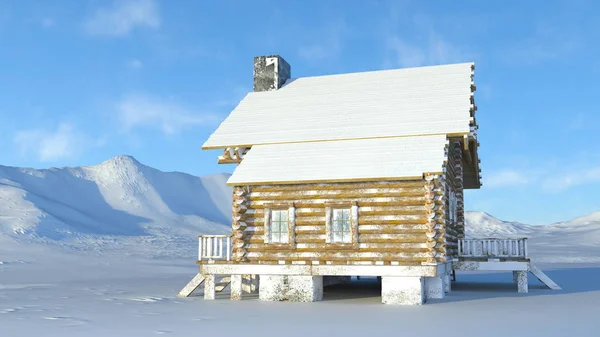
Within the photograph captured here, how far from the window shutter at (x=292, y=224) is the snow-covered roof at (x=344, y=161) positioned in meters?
0.99

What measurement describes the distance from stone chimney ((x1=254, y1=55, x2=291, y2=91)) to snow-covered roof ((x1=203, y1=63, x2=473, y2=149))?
0.41m

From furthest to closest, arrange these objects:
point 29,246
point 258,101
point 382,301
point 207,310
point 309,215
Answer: point 29,246 < point 258,101 < point 309,215 < point 382,301 < point 207,310

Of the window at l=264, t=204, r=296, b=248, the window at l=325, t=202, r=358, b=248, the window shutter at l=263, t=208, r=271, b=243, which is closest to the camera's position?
the window at l=325, t=202, r=358, b=248

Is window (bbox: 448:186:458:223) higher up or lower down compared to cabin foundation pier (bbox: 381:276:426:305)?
higher up

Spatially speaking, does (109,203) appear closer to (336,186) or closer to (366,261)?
(336,186)

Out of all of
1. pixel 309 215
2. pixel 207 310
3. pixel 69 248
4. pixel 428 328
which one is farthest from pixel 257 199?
pixel 69 248

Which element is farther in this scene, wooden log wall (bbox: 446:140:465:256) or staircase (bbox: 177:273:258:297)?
wooden log wall (bbox: 446:140:465:256)

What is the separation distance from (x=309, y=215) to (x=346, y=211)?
3.83ft

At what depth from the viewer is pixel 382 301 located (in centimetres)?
1814

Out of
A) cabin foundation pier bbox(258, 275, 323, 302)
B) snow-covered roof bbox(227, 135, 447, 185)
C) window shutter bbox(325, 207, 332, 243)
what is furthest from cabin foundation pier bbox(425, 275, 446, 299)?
snow-covered roof bbox(227, 135, 447, 185)

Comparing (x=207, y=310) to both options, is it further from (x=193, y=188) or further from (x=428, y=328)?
(x=193, y=188)

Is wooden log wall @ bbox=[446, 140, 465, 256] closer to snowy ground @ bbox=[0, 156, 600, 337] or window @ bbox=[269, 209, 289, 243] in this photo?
snowy ground @ bbox=[0, 156, 600, 337]

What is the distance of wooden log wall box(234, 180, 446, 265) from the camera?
1812cm

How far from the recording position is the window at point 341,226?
62.1 ft
